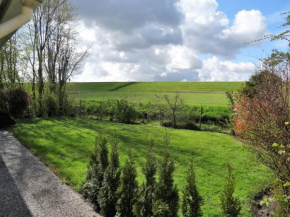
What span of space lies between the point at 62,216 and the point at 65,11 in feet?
57.8

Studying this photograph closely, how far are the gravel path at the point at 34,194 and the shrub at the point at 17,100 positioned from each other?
30.0 ft

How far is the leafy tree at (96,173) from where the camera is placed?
3873mm

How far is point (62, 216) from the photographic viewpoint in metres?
3.40

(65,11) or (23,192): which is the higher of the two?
(65,11)

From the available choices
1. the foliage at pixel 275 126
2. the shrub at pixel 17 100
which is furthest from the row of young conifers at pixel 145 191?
the shrub at pixel 17 100

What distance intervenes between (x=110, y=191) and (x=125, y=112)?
11603mm

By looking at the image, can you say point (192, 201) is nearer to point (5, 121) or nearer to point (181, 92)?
point (5, 121)

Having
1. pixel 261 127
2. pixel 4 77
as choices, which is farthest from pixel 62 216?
pixel 4 77

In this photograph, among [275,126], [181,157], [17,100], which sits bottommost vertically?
[181,157]

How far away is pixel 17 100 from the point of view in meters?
14.2

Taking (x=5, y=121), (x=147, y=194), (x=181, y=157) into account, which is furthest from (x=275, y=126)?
(x=5, y=121)

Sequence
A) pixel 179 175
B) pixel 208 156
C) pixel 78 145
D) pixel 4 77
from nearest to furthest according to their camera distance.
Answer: pixel 179 175 → pixel 208 156 → pixel 78 145 → pixel 4 77

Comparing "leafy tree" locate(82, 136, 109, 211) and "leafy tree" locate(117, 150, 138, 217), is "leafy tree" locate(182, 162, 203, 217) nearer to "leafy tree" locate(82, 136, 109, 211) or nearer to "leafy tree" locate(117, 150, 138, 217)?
"leafy tree" locate(117, 150, 138, 217)

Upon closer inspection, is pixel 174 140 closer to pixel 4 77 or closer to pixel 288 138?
pixel 288 138
